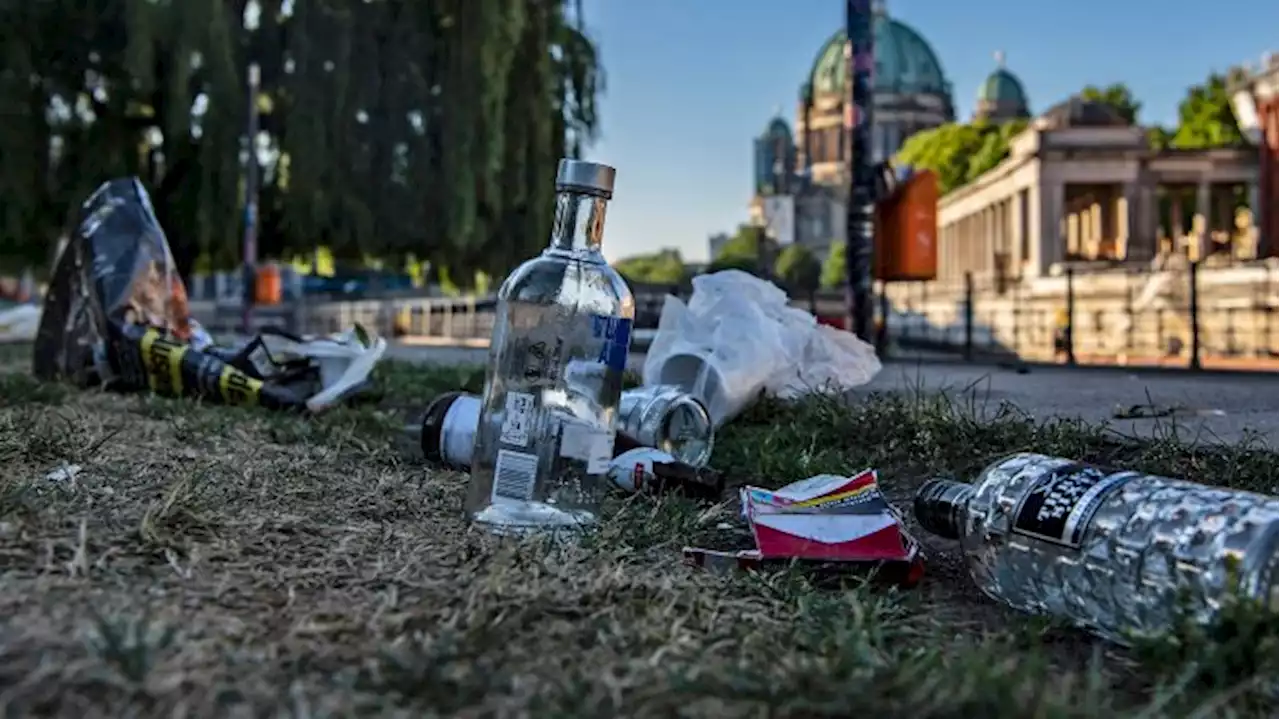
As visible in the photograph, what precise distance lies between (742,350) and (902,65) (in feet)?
281

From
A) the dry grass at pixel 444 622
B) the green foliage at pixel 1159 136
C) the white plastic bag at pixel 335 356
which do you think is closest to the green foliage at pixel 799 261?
the green foliage at pixel 1159 136

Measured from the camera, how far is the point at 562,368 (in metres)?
2.38

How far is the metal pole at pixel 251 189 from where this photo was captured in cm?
1362

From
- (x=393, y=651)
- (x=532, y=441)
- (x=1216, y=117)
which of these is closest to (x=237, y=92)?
(x=532, y=441)

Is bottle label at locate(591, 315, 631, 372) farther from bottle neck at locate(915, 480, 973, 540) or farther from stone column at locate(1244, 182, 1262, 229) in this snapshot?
stone column at locate(1244, 182, 1262, 229)

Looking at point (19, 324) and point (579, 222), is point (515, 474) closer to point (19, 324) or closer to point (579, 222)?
point (579, 222)

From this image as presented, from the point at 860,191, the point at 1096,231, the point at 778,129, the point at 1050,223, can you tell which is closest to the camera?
the point at 860,191

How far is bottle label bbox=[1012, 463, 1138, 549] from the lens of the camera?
1.83 meters

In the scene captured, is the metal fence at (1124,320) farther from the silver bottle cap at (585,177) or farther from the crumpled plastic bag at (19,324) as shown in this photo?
the silver bottle cap at (585,177)

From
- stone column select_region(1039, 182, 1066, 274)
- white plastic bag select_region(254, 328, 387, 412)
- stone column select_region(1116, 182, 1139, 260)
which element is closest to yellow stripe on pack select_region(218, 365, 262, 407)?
white plastic bag select_region(254, 328, 387, 412)

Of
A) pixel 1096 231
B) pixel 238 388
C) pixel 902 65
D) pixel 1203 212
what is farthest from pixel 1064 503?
pixel 902 65

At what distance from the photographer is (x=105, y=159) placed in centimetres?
Result: 1392

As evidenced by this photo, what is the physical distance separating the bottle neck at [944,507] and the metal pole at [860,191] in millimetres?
6211

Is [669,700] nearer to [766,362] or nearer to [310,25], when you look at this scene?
[766,362]
